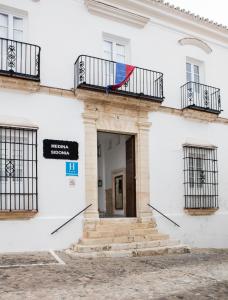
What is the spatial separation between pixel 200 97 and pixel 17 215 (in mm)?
6901

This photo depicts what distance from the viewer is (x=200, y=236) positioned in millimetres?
11969

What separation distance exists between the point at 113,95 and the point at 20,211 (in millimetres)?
3830

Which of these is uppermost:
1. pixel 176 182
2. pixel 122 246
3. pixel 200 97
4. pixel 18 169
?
pixel 200 97

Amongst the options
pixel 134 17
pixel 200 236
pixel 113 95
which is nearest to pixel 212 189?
pixel 200 236

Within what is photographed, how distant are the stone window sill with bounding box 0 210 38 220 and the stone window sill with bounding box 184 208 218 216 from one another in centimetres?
480

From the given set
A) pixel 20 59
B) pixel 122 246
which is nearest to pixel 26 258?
pixel 122 246

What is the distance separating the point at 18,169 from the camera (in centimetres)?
927

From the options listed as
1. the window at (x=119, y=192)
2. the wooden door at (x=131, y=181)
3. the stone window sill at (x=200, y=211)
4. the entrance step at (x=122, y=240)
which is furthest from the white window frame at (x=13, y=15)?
the stone window sill at (x=200, y=211)

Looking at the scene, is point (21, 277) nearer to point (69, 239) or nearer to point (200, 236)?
point (69, 239)

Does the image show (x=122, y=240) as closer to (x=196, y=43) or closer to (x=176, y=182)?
(x=176, y=182)

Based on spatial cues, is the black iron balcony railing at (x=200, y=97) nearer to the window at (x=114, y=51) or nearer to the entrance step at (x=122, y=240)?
the window at (x=114, y=51)

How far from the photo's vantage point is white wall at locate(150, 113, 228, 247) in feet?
37.1

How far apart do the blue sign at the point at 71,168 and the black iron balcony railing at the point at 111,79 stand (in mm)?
1910

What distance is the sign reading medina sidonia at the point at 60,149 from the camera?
9.53 m
